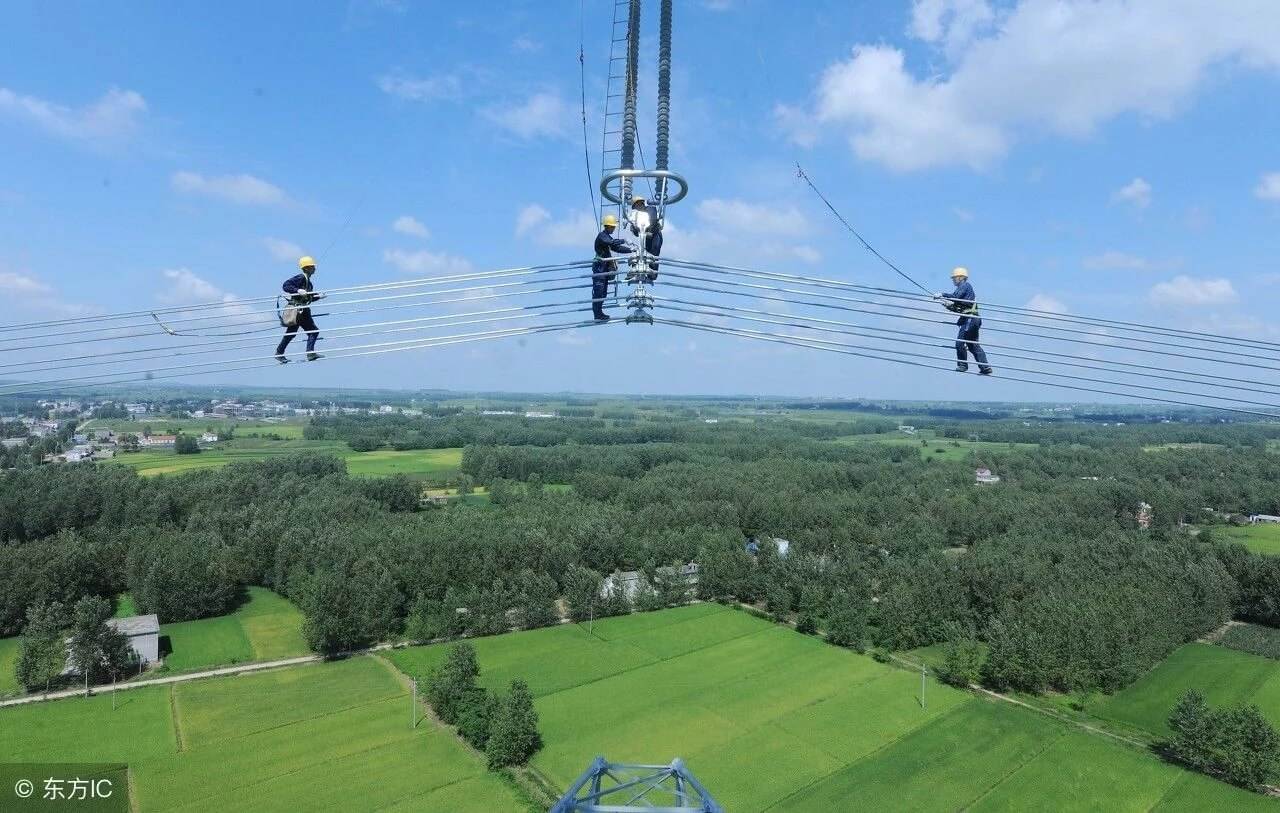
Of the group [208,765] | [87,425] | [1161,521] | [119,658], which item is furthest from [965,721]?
[87,425]

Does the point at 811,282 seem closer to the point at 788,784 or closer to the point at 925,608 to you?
the point at 788,784

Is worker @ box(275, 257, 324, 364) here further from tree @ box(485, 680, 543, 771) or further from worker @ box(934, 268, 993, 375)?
tree @ box(485, 680, 543, 771)

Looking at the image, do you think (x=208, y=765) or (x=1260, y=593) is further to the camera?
(x=1260, y=593)

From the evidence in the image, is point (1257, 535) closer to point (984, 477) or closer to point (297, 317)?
point (984, 477)

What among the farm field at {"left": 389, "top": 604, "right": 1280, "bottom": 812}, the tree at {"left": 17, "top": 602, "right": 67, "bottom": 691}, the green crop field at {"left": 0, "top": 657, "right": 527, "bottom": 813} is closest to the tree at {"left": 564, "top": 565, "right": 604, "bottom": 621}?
the farm field at {"left": 389, "top": 604, "right": 1280, "bottom": 812}

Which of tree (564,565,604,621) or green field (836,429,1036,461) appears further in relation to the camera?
green field (836,429,1036,461)

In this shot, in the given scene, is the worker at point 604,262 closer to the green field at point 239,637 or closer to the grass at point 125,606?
the green field at point 239,637

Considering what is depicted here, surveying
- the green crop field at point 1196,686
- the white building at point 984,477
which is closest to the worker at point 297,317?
the green crop field at point 1196,686
